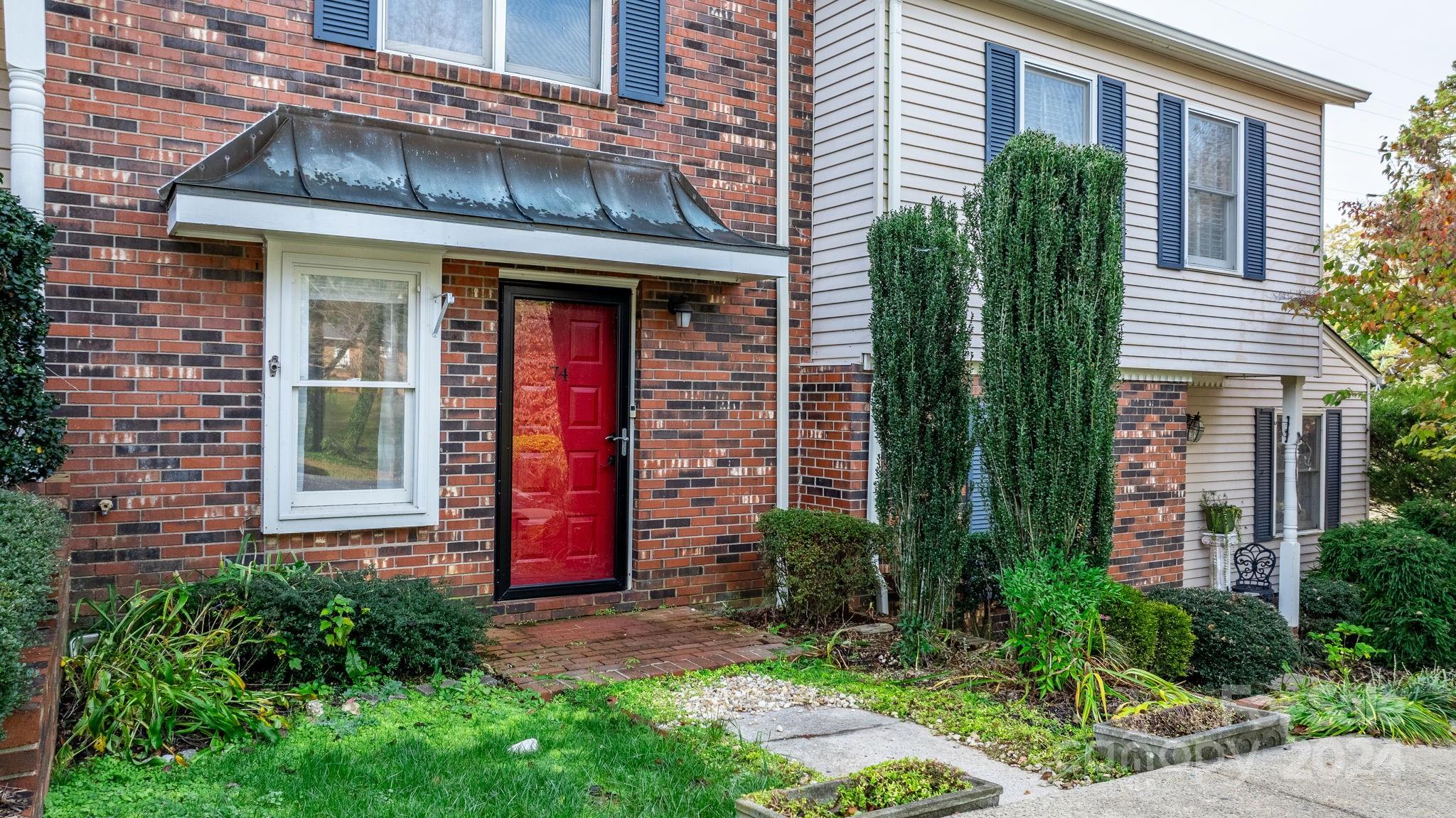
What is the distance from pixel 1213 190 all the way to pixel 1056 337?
18.3 ft

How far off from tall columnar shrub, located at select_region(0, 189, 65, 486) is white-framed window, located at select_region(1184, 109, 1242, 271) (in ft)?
29.6

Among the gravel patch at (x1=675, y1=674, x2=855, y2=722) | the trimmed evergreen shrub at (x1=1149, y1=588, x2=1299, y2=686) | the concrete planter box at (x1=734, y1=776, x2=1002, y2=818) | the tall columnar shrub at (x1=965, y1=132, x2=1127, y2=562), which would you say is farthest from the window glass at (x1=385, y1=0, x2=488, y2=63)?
the trimmed evergreen shrub at (x1=1149, y1=588, x2=1299, y2=686)

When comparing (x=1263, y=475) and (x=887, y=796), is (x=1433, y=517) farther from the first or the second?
(x=887, y=796)

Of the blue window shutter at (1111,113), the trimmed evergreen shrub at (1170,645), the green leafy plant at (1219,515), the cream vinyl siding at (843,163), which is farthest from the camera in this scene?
the green leafy plant at (1219,515)

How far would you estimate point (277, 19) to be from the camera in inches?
227

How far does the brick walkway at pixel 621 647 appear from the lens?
5.40 metres

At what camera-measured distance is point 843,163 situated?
7559mm

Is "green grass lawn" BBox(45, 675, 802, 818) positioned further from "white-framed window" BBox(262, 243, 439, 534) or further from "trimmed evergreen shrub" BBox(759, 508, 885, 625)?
"trimmed evergreen shrub" BBox(759, 508, 885, 625)

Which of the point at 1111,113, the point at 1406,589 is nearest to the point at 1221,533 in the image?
the point at 1406,589

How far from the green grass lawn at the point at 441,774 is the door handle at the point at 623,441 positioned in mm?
2669

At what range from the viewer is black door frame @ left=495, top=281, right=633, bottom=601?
6.52m

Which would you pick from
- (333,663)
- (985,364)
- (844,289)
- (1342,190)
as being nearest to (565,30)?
(844,289)

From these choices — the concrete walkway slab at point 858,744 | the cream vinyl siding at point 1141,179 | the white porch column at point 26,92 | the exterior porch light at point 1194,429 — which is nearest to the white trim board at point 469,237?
the white porch column at point 26,92

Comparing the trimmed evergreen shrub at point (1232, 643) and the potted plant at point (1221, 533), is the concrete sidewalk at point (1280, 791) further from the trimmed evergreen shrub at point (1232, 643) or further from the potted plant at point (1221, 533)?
the potted plant at point (1221, 533)
